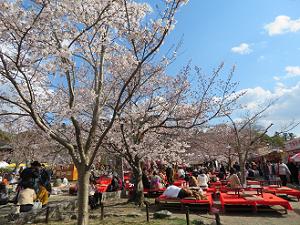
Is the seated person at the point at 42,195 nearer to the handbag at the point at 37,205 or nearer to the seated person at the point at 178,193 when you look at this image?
the handbag at the point at 37,205

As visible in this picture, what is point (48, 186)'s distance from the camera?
40.8 feet

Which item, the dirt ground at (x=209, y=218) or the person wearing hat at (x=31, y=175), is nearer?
the dirt ground at (x=209, y=218)

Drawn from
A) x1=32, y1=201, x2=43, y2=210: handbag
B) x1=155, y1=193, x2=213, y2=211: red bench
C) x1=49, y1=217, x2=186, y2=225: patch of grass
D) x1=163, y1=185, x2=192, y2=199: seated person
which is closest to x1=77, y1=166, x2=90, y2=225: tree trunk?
x1=49, y1=217, x2=186, y2=225: patch of grass

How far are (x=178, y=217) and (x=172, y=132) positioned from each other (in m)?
4.61

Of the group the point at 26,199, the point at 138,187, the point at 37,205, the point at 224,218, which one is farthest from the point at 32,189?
the point at 224,218

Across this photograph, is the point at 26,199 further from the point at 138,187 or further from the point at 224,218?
the point at 224,218

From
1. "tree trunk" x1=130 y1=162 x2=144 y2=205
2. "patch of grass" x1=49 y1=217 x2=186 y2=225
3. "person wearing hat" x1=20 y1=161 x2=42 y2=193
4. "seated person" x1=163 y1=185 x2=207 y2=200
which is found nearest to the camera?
"patch of grass" x1=49 y1=217 x2=186 y2=225

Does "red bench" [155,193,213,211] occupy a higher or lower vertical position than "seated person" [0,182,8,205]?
lower

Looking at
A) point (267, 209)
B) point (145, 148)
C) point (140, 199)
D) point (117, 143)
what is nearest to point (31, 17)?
point (117, 143)

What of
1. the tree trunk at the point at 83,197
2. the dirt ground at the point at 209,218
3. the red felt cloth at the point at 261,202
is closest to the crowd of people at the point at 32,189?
the dirt ground at the point at 209,218

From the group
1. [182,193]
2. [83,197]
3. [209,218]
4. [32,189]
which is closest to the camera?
[83,197]

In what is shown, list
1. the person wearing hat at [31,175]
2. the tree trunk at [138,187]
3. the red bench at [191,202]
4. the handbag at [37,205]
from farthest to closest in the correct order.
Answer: the tree trunk at [138,187]
the red bench at [191,202]
the person wearing hat at [31,175]
the handbag at [37,205]

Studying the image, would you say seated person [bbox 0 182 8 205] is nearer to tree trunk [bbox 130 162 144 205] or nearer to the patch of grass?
the patch of grass

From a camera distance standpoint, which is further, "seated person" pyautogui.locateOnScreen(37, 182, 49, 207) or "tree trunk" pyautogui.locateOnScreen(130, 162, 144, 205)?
"tree trunk" pyautogui.locateOnScreen(130, 162, 144, 205)
